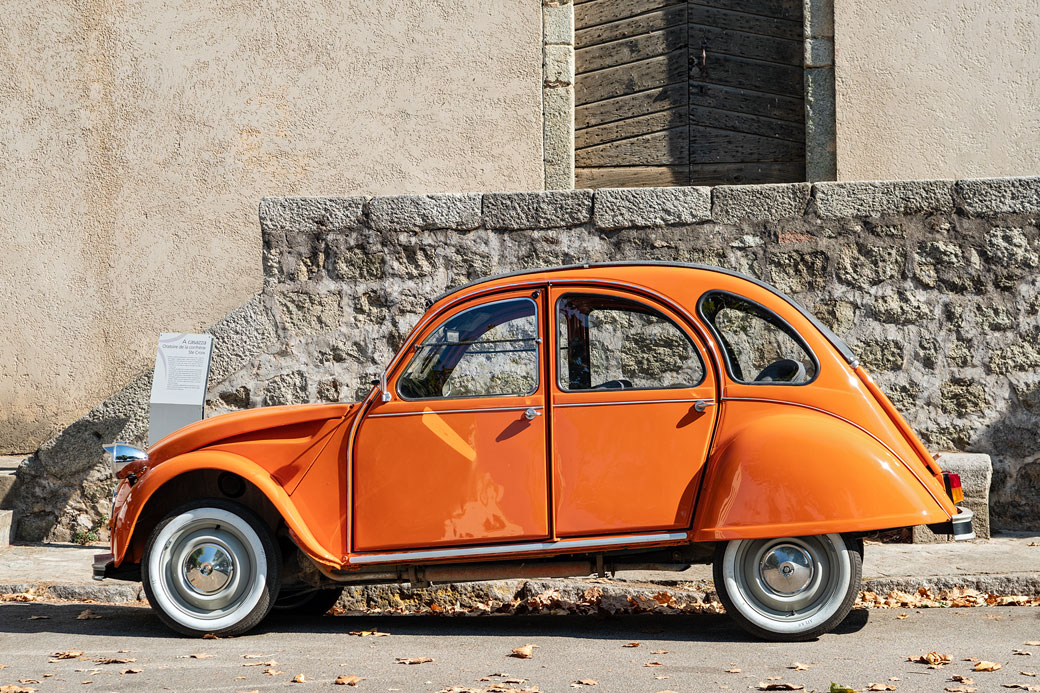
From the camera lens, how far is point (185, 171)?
916cm

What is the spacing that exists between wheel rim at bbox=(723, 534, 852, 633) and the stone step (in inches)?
200

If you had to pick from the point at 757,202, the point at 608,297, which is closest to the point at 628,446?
the point at 608,297

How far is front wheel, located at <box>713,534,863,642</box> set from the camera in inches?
181

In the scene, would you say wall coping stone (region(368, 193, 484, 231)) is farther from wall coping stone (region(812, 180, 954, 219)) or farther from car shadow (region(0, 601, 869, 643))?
car shadow (region(0, 601, 869, 643))

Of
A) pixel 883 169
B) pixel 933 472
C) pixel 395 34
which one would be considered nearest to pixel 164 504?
pixel 933 472

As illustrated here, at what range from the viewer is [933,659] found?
13.8ft

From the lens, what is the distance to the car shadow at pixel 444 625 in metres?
4.96

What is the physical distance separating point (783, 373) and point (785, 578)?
2.96ft

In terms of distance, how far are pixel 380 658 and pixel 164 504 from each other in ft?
4.71

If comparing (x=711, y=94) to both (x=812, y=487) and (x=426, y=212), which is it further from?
(x=812, y=487)

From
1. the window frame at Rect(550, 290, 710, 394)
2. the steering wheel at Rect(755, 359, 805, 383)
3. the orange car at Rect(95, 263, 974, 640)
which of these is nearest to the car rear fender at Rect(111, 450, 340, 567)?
the orange car at Rect(95, 263, 974, 640)

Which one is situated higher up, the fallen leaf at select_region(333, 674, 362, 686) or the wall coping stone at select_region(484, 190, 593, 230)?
the wall coping stone at select_region(484, 190, 593, 230)

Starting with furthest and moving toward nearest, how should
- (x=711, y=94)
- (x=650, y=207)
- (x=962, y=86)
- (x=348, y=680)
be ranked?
1. (x=711, y=94)
2. (x=962, y=86)
3. (x=650, y=207)
4. (x=348, y=680)

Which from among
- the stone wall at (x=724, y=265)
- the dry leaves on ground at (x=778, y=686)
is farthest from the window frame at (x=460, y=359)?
the stone wall at (x=724, y=265)
